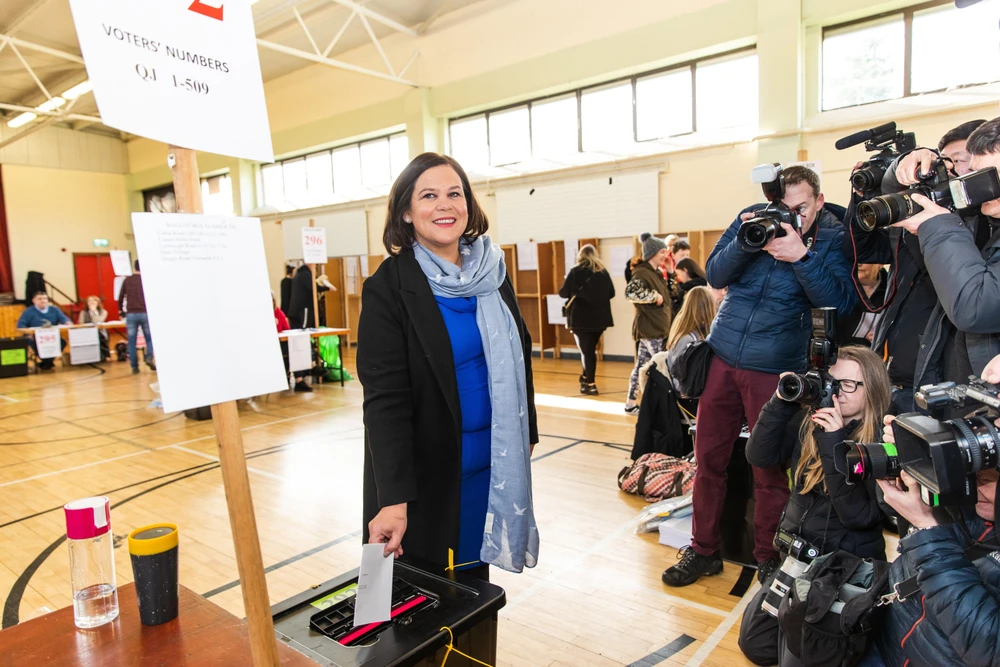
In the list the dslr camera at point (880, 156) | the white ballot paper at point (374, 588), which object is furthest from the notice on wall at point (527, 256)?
the white ballot paper at point (374, 588)

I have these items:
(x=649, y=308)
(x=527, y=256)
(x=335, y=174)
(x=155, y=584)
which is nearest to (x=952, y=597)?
(x=155, y=584)

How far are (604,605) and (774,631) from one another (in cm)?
70

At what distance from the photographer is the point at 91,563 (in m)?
1.23

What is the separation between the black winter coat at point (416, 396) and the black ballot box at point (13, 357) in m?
10.8

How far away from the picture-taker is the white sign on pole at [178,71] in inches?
26.3

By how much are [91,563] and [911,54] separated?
8.38 metres

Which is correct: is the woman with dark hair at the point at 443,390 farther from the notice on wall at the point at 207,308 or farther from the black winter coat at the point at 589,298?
the black winter coat at the point at 589,298

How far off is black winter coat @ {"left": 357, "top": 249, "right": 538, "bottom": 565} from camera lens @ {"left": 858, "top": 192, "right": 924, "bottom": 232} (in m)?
1.17

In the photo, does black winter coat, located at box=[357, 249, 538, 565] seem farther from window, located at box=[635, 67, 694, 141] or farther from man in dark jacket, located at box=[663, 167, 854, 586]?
window, located at box=[635, 67, 694, 141]

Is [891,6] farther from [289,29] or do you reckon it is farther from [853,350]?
[289,29]

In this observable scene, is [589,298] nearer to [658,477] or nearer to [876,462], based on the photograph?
[658,477]

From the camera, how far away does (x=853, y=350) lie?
2.03 m

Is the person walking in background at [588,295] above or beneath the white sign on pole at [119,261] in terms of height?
beneath

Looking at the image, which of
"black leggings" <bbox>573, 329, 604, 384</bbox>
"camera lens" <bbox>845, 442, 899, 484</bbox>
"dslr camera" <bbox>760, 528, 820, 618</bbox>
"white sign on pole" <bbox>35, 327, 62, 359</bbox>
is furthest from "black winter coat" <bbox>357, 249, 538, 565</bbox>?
"white sign on pole" <bbox>35, 327, 62, 359</bbox>
